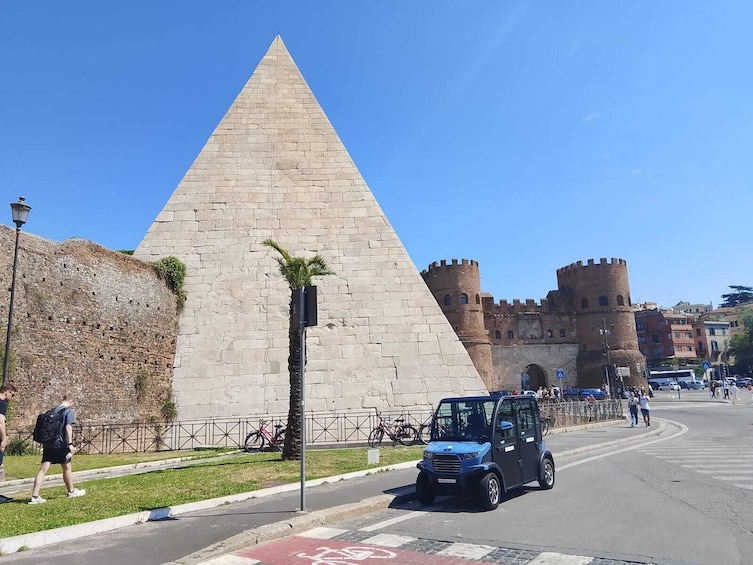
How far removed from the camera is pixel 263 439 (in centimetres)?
1307

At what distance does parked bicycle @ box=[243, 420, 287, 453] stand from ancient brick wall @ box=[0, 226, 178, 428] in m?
3.06

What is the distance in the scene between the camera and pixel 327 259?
17.2m

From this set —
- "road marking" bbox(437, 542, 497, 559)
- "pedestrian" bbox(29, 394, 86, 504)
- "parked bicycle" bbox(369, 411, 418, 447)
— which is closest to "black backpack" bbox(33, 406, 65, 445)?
"pedestrian" bbox(29, 394, 86, 504)

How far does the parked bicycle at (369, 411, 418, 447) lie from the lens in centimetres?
1337

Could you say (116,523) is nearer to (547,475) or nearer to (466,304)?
(547,475)

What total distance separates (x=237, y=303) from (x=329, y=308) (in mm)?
2914

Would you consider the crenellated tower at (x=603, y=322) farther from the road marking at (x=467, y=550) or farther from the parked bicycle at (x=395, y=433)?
the road marking at (x=467, y=550)

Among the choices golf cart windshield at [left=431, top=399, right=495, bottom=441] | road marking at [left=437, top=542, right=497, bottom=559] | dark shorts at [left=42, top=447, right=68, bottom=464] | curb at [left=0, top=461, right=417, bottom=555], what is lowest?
road marking at [left=437, top=542, right=497, bottom=559]

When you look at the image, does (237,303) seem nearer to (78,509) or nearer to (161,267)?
(161,267)

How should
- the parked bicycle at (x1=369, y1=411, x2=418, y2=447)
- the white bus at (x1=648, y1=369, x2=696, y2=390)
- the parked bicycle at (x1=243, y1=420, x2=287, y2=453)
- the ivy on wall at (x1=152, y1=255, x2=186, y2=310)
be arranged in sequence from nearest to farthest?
the parked bicycle at (x1=243, y1=420, x2=287, y2=453)
the parked bicycle at (x1=369, y1=411, x2=418, y2=447)
the ivy on wall at (x1=152, y1=255, x2=186, y2=310)
the white bus at (x1=648, y1=369, x2=696, y2=390)

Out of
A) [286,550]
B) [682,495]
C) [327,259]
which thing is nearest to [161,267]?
[327,259]

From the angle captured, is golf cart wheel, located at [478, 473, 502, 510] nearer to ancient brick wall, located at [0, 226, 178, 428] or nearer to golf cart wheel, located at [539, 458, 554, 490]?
golf cart wheel, located at [539, 458, 554, 490]

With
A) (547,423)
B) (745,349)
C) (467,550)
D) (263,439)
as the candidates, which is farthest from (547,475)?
(745,349)

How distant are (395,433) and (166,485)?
700cm
